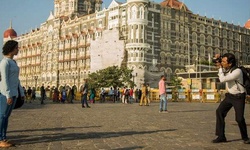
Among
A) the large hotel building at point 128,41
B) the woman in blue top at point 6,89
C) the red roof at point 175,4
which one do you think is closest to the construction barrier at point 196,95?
the large hotel building at point 128,41

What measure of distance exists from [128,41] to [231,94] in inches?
1761

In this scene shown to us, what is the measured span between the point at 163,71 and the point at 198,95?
19.9 metres

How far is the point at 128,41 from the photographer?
165 ft

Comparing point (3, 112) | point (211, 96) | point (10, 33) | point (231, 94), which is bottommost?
point (211, 96)

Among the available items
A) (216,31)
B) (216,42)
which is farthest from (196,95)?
(216,31)

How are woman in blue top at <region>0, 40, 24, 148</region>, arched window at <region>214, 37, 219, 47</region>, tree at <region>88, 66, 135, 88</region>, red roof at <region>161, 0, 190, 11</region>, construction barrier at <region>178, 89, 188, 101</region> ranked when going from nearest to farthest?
woman in blue top at <region>0, 40, 24, 148</region> < construction barrier at <region>178, 89, 188, 101</region> < tree at <region>88, 66, 135, 88</region> < red roof at <region>161, 0, 190, 11</region> < arched window at <region>214, 37, 219, 47</region>

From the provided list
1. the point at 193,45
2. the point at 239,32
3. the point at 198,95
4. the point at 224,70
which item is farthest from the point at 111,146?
the point at 239,32

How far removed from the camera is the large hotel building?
49750mm

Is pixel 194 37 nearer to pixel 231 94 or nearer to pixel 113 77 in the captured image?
pixel 113 77

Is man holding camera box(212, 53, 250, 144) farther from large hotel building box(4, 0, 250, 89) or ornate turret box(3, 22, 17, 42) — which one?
ornate turret box(3, 22, 17, 42)

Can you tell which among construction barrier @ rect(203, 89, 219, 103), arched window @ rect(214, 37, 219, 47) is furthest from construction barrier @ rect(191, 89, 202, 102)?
arched window @ rect(214, 37, 219, 47)

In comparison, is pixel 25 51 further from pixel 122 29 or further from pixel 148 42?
pixel 148 42

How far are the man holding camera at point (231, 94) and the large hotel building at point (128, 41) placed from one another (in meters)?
40.2

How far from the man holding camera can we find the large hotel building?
40157mm
